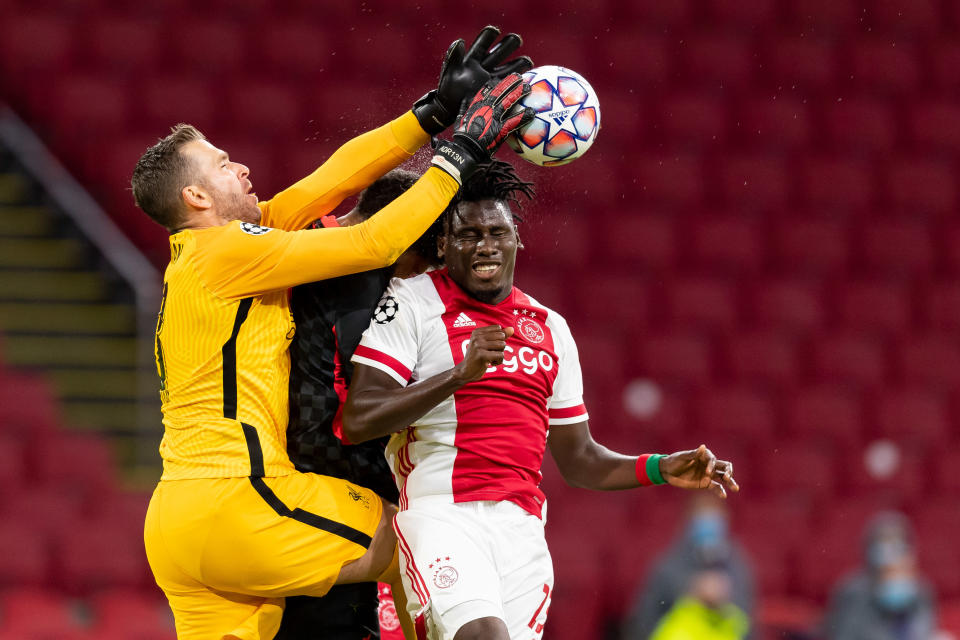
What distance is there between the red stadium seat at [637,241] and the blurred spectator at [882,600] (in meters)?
2.67

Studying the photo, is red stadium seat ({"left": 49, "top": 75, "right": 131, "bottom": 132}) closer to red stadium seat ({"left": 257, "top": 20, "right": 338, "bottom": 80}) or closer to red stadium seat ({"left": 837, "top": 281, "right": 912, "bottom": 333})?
red stadium seat ({"left": 257, "top": 20, "right": 338, "bottom": 80})

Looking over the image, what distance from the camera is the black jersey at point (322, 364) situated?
3.35 m

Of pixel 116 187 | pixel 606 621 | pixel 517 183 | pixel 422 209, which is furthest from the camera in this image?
pixel 116 187

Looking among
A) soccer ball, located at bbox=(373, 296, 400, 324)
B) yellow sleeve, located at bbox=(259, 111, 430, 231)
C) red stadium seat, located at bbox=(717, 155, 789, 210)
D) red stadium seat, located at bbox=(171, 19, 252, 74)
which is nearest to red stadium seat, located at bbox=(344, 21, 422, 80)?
red stadium seat, located at bbox=(171, 19, 252, 74)

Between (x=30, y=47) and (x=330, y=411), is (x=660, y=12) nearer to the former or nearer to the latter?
(x=30, y=47)

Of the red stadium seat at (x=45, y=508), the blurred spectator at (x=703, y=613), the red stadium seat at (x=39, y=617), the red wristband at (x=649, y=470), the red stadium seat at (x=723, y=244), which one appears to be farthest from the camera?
the red stadium seat at (x=723, y=244)

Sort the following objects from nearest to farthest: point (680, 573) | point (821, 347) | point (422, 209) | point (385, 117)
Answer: point (422, 209) < point (385, 117) < point (680, 573) < point (821, 347)

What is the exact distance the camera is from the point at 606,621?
6758 millimetres

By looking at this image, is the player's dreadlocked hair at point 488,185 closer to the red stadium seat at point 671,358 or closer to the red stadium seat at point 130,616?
the red stadium seat at point 130,616

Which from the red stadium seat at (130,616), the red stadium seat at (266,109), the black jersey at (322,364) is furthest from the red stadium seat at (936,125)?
the black jersey at (322,364)

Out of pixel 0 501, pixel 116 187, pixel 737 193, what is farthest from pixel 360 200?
pixel 737 193

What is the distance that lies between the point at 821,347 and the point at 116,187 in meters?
4.85

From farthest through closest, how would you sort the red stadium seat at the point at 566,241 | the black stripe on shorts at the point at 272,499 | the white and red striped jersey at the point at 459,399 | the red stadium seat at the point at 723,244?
the red stadium seat at the point at 723,244, the red stadium seat at the point at 566,241, the white and red striped jersey at the point at 459,399, the black stripe on shorts at the point at 272,499

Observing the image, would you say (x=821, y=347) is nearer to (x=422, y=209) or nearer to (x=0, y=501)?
(x=0, y=501)
